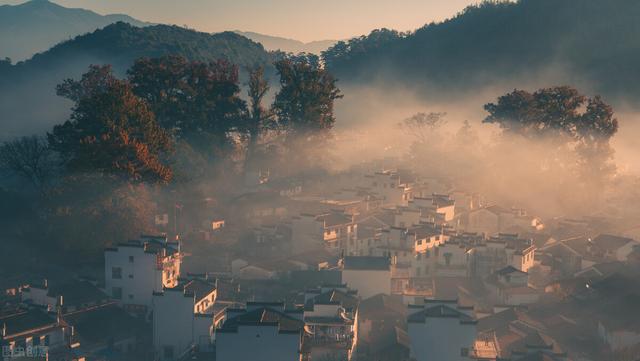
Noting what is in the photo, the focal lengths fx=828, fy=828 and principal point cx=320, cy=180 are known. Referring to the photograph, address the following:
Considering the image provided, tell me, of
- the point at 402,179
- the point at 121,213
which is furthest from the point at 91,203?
the point at 402,179

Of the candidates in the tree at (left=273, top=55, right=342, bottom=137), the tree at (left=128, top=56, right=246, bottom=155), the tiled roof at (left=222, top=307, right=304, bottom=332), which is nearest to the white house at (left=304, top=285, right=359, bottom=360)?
the tiled roof at (left=222, top=307, right=304, bottom=332)

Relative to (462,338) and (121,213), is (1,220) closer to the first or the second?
(121,213)

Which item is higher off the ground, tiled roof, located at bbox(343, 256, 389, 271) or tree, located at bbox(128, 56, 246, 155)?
tree, located at bbox(128, 56, 246, 155)

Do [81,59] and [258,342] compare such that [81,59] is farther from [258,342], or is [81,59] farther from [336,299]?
[258,342]

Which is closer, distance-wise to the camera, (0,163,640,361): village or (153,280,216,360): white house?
(0,163,640,361): village

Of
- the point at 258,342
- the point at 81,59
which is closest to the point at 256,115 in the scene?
the point at 258,342

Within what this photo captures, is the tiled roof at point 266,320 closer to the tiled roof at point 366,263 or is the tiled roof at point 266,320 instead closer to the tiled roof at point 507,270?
the tiled roof at point 366,263

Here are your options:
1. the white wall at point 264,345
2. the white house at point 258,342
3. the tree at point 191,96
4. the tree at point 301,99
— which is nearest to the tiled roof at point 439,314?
the white house at point 258,342

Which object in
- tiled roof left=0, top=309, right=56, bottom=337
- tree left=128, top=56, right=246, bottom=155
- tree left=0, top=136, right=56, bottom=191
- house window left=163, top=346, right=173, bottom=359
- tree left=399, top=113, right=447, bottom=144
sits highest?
tree left=128, top=56, right=246, bottom=155

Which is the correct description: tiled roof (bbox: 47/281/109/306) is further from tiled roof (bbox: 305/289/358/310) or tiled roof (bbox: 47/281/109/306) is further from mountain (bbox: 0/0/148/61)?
mountain (bbox: 0/0/148/61)

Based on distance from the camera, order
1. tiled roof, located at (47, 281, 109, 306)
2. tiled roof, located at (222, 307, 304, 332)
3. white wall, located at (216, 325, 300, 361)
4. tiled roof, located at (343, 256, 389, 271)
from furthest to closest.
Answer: tiled roof, located at (343, 256, 389, 271), tiled roof, located at (47, 281, 109, 306), tiled roof, located at (222, 307, 304, 332), white wall, located at (216, 325, 300, 361)
